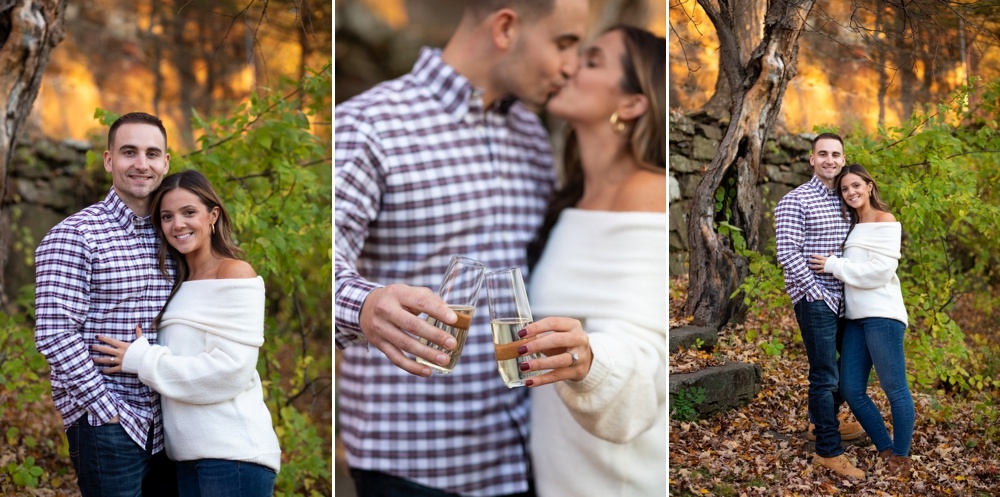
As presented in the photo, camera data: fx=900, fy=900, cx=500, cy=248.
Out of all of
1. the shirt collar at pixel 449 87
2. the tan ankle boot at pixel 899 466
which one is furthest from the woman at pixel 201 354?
the tan ankle boot at pixel 899 466

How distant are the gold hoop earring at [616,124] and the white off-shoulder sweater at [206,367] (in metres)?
1.12

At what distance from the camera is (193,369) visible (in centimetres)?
244

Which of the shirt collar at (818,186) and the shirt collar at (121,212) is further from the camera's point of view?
the shirt collar at (818,186)

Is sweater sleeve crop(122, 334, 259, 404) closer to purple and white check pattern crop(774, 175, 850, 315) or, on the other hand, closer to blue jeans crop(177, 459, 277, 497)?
blue jeans crop(177, 459, 277, 497)

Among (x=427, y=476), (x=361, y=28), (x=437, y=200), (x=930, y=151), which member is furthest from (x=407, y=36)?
(x=930, y=151)

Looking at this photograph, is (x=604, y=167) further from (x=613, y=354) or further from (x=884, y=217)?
(x=884, y=217)

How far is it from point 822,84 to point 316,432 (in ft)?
7.79

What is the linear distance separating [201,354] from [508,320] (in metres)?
0.85

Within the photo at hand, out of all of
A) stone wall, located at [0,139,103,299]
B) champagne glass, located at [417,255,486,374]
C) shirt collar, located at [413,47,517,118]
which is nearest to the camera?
champagne glass, located at [417,255,486,374]

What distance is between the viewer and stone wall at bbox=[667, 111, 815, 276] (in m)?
2.87

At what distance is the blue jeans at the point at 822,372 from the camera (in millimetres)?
2838

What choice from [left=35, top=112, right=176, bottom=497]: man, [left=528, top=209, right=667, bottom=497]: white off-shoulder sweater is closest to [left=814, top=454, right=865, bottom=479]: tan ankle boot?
[left=528, top=209, right=667, bottom=497]: white off-shoulder sweater

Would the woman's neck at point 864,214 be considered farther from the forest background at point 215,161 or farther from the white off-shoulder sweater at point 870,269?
the forest background at point 215,161

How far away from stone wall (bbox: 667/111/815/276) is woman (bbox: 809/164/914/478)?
148 millimetres
